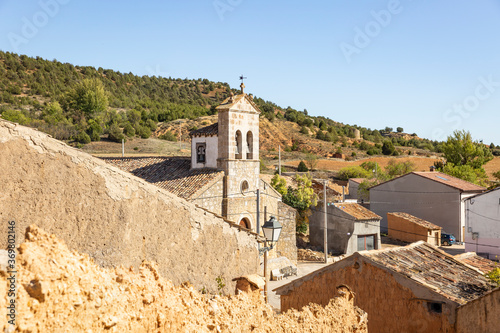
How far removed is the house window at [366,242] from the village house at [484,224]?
16.9ft

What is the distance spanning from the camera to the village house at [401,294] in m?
8.45

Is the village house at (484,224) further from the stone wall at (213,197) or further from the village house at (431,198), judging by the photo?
the stone wall at (213,197)

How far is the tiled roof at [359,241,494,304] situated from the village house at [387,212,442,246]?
604 inches

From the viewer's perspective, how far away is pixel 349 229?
2539 centimetres

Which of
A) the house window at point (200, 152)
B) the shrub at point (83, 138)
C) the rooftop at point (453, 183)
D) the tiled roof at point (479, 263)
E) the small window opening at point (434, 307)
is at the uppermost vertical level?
the shrub at point (83, 138)

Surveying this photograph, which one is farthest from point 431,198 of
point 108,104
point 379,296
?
point 108,104

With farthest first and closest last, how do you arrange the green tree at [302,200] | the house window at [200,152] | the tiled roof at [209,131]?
1. the green tree at [302,200]
2. the house window at [200,152]
3. the tiled roof at [209,131]

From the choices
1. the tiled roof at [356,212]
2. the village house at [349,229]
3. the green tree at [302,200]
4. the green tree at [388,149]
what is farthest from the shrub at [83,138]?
the green tree at [388,149]

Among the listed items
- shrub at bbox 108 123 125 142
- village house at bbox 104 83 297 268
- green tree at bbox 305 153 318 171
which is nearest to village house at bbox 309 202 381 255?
village house at bbox 104 83 297 268

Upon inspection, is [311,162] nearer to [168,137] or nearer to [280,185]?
[168,137]

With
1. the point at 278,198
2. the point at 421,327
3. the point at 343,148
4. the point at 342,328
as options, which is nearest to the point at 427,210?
the point at 278,198

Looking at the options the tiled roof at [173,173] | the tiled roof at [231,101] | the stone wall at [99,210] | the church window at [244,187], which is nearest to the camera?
the stone wall at [99,210]

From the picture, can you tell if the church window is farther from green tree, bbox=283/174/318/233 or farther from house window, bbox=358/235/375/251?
house window, bbox=358/235/375/251

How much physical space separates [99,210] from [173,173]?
18115 mm
